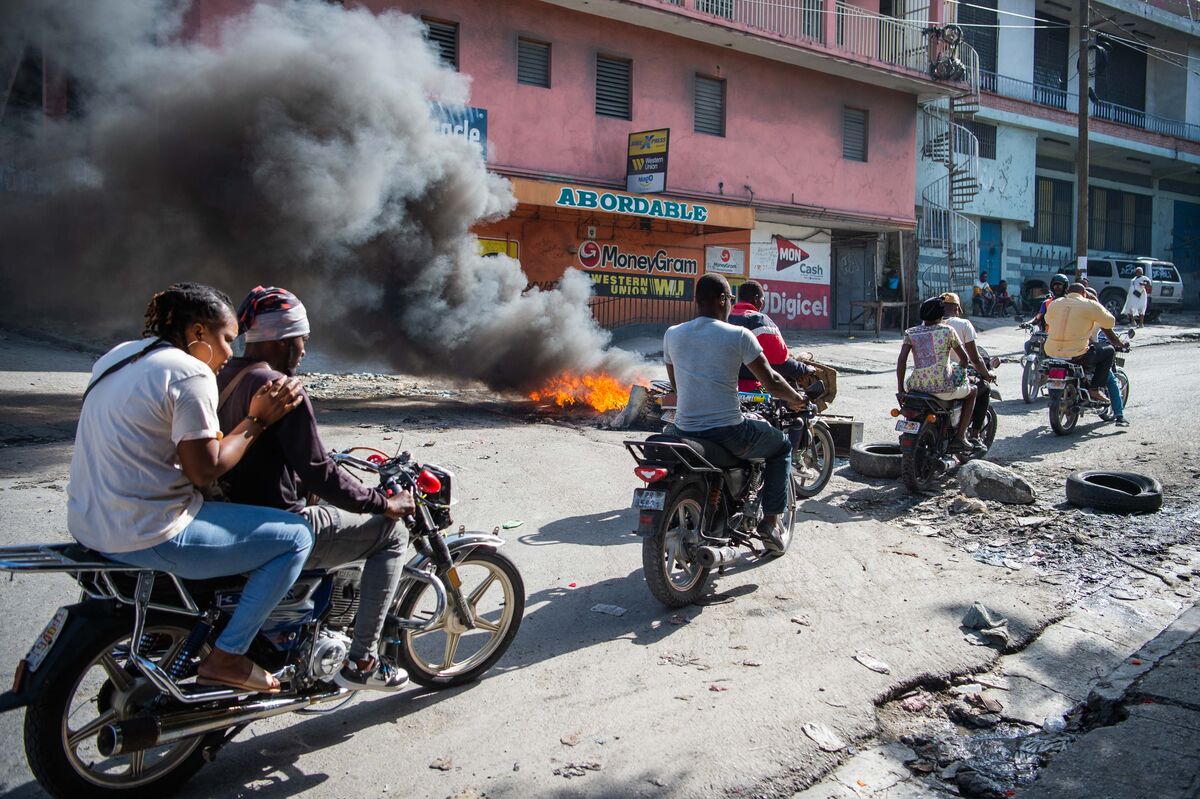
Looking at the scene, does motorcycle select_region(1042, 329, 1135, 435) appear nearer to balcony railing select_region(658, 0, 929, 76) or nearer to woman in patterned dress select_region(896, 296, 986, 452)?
woman in patterned dress select_region(896, 296, 986, 452)

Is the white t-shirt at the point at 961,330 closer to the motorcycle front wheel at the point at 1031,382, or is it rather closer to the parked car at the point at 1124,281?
the motorcycle front wheel at the point at 1031,382

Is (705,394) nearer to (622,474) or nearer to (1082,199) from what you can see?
(622,474)

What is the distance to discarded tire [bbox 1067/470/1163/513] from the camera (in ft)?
22.8

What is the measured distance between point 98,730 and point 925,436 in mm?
6406

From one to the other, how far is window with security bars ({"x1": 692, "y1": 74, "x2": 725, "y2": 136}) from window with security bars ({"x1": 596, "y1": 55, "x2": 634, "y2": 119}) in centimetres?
196

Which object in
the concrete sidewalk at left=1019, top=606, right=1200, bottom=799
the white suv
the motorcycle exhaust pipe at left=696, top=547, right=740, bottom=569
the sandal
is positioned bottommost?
the concrete sidewalk at left=1019, top=606, right=1200, bottom=799

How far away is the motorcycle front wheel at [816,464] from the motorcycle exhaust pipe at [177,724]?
5.02 m

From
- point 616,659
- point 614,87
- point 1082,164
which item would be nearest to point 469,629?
point 616,659

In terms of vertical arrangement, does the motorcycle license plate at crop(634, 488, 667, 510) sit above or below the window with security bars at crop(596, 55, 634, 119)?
below

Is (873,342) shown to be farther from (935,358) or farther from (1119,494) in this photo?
(1119,494)

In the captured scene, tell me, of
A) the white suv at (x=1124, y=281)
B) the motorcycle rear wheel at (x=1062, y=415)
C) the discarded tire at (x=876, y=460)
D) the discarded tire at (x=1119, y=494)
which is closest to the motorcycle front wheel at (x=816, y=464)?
the discarded tire at (x=876, y=460)

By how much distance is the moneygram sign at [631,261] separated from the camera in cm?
1966

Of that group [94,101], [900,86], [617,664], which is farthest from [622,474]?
[900,86]

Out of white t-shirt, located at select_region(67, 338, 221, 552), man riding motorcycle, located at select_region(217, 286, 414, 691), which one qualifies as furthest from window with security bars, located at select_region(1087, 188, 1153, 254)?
white t-shirt, located at select_region(67, 338, 221, 552)
